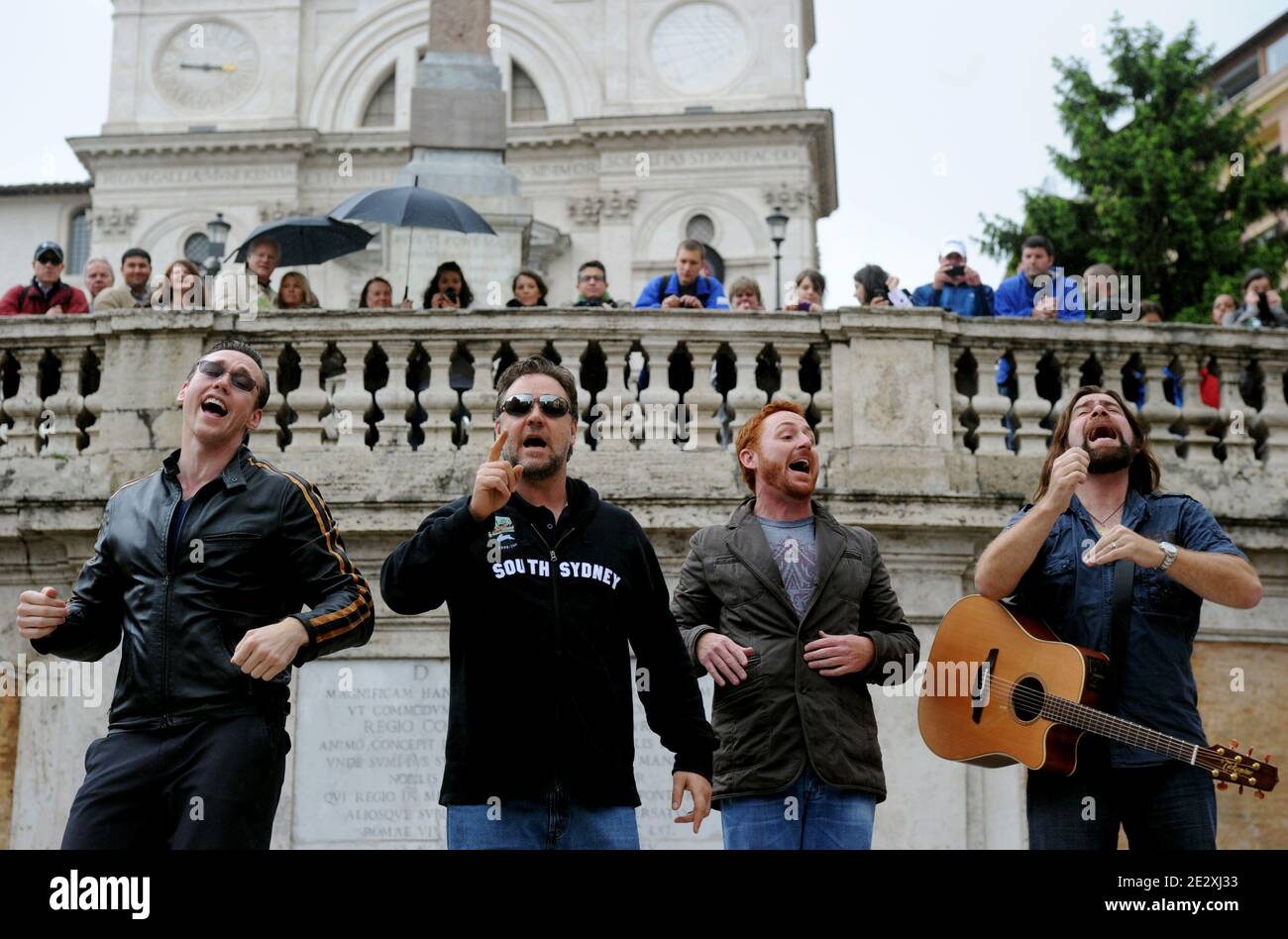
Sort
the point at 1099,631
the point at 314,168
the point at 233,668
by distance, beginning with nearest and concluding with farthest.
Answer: the point at 233,668 < the point at 1099,631 < the point at 314,168

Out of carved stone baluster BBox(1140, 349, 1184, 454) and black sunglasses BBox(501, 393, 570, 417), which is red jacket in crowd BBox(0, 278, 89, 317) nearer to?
black sunglasses BBox(501, 393, 570, 417)

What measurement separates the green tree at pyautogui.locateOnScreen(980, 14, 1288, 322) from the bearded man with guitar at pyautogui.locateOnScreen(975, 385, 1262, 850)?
28.8 m

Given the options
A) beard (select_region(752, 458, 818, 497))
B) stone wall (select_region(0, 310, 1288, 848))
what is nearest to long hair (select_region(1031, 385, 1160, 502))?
beard (select_region(752, 458, 818, 497))

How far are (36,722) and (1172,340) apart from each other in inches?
268

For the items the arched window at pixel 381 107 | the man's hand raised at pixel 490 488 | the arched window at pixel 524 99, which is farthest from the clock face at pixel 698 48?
the man's hand raised at pixel 490 488

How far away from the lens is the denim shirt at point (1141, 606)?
5.95m

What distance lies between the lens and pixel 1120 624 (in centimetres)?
608

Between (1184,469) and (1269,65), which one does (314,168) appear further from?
(1184,469)

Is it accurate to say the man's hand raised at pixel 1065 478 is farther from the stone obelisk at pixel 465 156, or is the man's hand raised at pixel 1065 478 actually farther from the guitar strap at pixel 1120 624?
the stone obelisk at pixel 465 156

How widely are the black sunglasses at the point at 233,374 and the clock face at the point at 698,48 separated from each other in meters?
48.2

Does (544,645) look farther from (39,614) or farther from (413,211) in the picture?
(413,211)

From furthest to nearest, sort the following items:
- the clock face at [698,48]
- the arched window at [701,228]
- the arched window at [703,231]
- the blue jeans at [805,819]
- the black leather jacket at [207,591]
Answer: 1. the clock face at [698,48]
2. the arched window at [701,228]
3. the arched window at [703,231]
4. the blue jeans at [805,819]
5. the black leather jacket at [207,591]

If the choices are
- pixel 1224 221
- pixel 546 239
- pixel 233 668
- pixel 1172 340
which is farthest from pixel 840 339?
pixel 546 239
